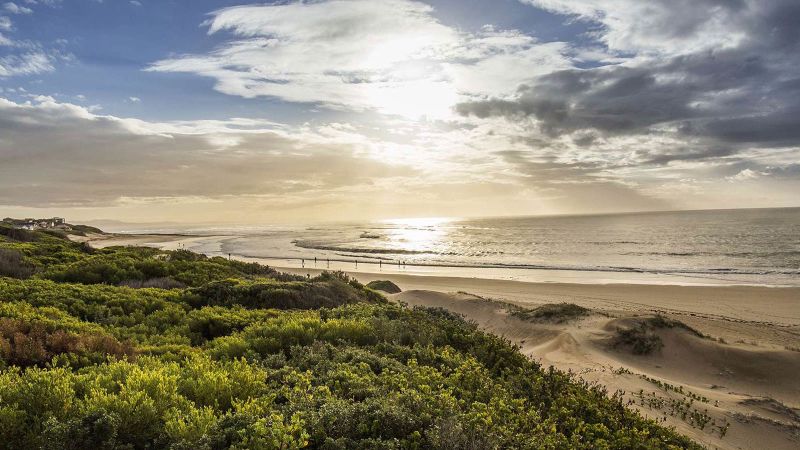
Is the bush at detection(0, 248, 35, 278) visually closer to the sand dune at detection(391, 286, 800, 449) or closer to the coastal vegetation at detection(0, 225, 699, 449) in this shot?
the coastal vegetation at detection(0, 225, 699, 449)

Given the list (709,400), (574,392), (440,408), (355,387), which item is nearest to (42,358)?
(355,387)

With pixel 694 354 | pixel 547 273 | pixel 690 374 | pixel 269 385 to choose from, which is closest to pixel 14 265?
pixel 269 385

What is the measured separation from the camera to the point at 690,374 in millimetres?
13602

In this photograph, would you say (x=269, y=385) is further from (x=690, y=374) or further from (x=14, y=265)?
(x=14, y=265)

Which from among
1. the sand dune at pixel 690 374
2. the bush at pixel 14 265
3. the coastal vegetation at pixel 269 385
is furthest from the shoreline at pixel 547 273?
the coastal vegetation at pixel 269 385

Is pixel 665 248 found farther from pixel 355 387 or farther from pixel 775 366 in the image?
pixel 355 387

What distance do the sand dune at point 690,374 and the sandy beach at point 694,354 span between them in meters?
0.03

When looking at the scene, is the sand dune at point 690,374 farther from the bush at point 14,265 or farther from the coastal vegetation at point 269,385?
the bush at point 14,265

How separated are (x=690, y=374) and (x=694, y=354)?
1.33m

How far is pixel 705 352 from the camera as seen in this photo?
574 inches

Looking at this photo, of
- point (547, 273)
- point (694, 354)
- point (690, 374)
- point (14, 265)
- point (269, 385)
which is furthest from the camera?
point (547, 273)

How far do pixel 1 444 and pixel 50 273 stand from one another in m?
12.1

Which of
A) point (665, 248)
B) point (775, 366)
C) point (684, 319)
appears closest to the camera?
point (775, 366)

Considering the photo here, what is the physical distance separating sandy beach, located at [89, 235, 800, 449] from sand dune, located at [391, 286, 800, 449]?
26 mm
